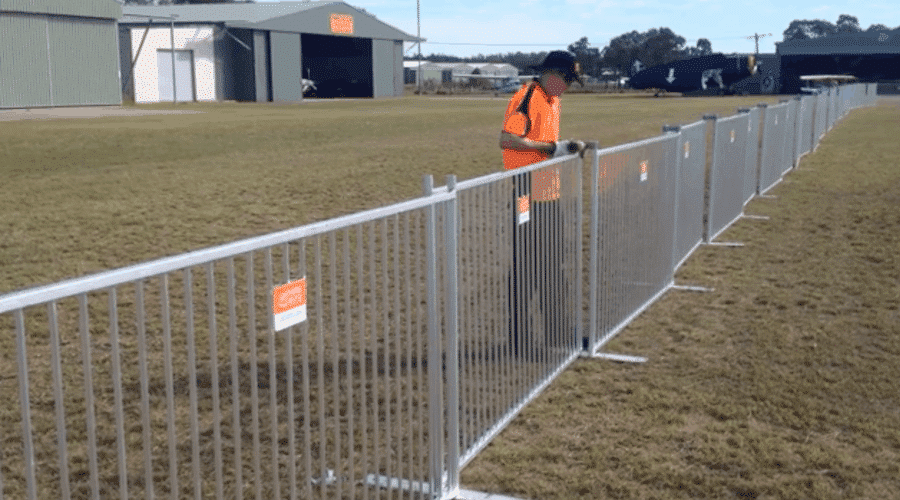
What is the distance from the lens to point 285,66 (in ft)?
201

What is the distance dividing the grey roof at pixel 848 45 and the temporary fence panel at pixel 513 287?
274 ft

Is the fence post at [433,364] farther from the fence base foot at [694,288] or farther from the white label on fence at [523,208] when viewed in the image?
the fence base foot at [694,288]

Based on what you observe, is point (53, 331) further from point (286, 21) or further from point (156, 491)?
point (286, 21)

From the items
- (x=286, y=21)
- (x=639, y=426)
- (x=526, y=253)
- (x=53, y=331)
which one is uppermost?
(x=286, y=21)

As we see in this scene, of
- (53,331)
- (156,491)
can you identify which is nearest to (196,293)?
(156,491)

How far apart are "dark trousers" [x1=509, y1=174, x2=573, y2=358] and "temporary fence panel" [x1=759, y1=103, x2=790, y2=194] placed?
9408 millimetres

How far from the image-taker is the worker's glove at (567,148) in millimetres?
6055

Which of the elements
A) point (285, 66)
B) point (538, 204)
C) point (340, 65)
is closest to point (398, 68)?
point (340, 65)

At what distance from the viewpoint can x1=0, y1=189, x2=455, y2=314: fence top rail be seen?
7.45 feet

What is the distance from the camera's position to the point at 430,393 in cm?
429

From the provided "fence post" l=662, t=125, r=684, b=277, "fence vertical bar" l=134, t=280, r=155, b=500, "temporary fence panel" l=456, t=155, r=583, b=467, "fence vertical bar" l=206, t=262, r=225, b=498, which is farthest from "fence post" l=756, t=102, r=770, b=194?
"fence vertical bar" l=134, t=280, r=155, b=500

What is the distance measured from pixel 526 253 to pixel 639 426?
1101 mm

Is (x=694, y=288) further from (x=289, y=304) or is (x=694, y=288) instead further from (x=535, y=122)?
(x=289, y=304)

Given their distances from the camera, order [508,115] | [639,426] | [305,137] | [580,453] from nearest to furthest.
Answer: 1. [580,453]
2. [639,426]
3. [508,115]
4. [305,137]
